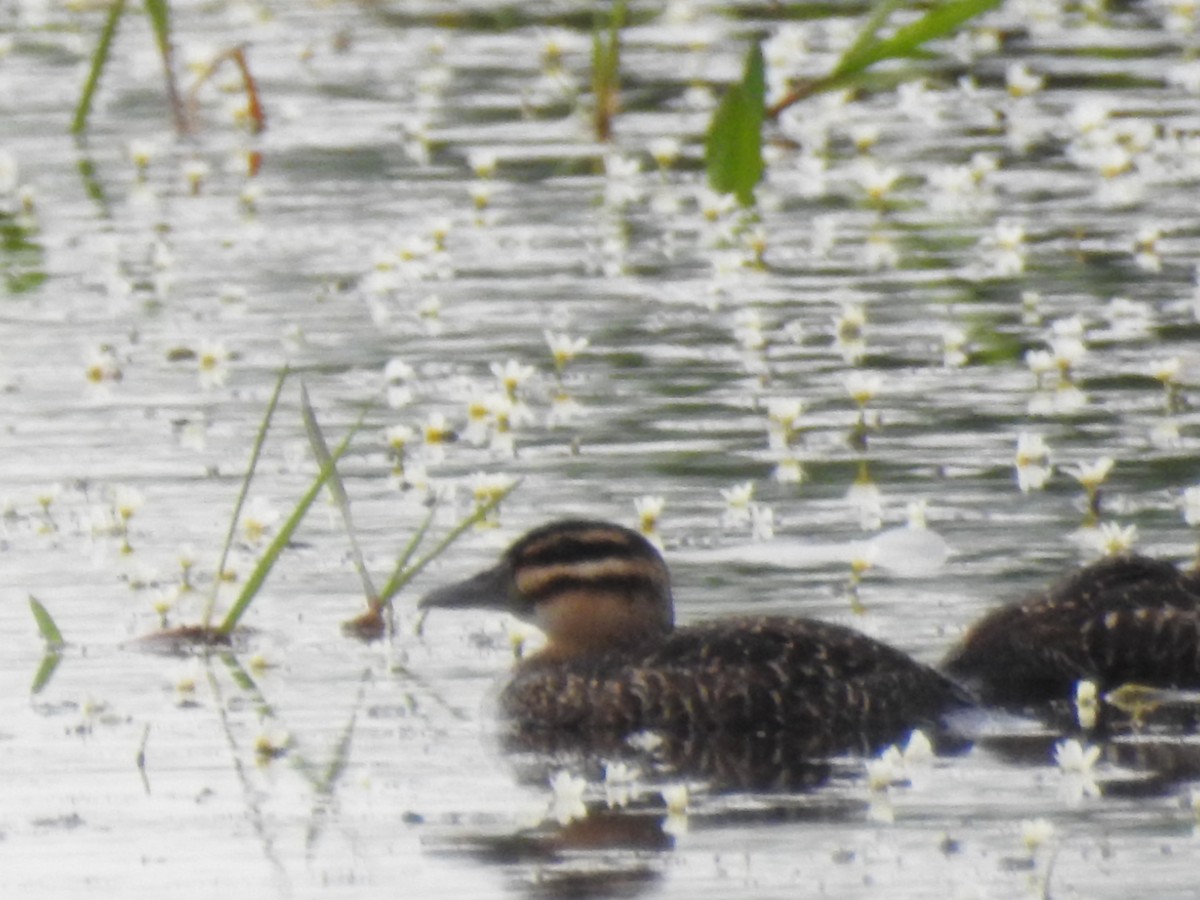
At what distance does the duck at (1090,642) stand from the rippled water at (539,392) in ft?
1.11

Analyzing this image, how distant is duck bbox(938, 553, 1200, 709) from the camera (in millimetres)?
10367

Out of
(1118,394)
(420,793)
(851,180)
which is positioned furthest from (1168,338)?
(420,793)

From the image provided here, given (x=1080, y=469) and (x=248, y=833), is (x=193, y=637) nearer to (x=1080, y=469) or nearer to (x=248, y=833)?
(x=248, y=833)

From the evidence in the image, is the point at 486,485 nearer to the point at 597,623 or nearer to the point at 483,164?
the point at 597,623

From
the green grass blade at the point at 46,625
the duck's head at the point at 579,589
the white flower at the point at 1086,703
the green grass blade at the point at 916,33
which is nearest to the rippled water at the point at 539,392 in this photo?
the green grass blade at the point at 46,625

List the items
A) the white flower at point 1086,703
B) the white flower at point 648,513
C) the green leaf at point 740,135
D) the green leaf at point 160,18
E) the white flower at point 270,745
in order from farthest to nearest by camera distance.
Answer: the green leaf at point 160,18
the green leaf at point 740,135
the white flower at point 648,513
the white flower at point 1086,703
the white flower at point 270,745

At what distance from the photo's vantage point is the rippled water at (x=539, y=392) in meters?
8.87

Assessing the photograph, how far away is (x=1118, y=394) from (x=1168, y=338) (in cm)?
108

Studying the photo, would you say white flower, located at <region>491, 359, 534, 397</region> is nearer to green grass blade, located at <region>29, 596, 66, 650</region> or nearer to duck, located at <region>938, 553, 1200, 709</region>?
green grass blade, located at <region>29, 596, 66, 650</region>

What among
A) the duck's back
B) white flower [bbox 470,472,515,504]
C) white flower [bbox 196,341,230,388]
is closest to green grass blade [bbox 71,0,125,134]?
white flower [bbox 196,341,230,388]

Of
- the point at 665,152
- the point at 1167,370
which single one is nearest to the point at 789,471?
the point at 1167,370

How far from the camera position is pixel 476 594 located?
35.1ft

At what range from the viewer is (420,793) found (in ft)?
30.4

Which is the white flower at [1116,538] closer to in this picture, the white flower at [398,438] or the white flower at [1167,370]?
the white flower at [1167,370]
